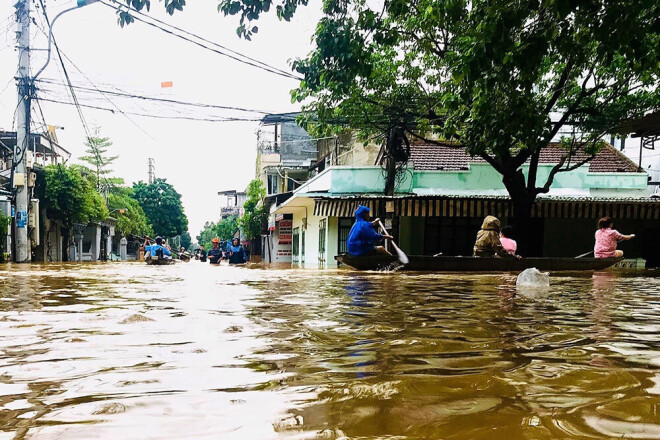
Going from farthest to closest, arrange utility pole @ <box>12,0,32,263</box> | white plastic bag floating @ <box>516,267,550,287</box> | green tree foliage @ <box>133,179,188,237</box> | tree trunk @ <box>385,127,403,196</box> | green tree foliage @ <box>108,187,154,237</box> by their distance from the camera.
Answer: green tree foliage @ <box>133,179,188,237</box>
green tree foliage @ <box>108,187,154,237</box>
utility pole @ <box>12,0,32,263</box>
tree trunk @ <box>385,127,403,196</box>
white plastic bag floating @ <box>516,267,550,287</box>

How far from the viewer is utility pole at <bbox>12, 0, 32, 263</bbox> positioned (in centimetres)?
1714

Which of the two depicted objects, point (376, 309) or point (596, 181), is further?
point (596, 181)

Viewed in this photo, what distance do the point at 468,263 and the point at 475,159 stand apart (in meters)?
9.91

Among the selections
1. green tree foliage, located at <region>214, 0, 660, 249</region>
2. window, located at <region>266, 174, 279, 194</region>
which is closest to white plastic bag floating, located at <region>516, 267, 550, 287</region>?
green tree foliage, located at <region>214, 0, 660, 249</region>

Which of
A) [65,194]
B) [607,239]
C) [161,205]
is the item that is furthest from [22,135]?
[161,205]

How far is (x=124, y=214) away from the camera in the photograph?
4338cm

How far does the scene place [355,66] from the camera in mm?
6297

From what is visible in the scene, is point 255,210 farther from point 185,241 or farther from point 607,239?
point 185,241

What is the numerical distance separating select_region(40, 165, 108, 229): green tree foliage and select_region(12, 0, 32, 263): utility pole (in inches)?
242

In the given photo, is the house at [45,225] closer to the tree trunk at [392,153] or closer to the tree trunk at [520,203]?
the tree trunk at [392,153]

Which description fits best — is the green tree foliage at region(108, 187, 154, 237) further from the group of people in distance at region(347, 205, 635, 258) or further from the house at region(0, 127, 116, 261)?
the group of people in distance at region(347, 205, 635, 258)

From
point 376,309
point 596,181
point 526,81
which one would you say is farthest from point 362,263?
point 596,181

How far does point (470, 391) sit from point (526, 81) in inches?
179

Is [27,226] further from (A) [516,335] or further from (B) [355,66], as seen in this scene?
(A) [516,335]
